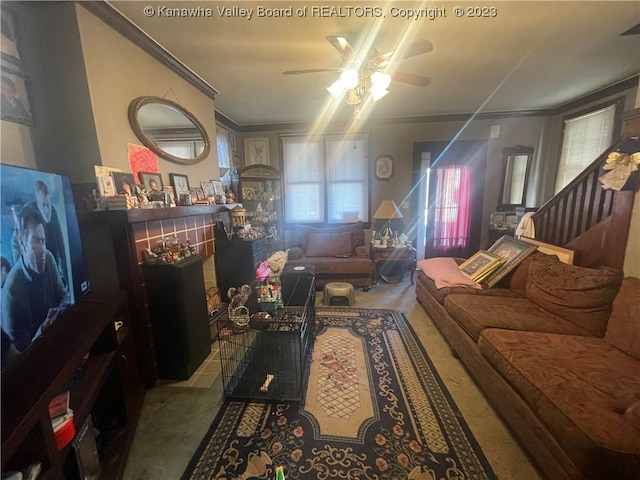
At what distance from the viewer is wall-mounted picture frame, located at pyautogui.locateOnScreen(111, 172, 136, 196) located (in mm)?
1697

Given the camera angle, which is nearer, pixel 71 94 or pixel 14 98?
pixel 14 98

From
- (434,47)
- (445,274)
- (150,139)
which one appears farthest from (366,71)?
(445,274)

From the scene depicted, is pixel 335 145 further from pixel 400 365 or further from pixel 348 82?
pixel 400 365

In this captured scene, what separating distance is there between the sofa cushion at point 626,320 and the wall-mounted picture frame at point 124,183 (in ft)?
10.3

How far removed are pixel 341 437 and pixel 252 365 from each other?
2.82ft

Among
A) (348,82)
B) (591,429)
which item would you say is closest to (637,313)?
(591,429)

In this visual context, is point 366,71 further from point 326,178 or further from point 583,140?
point 583,140

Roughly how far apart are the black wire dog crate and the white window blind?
13.4 ft

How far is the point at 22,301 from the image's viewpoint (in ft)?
3.11

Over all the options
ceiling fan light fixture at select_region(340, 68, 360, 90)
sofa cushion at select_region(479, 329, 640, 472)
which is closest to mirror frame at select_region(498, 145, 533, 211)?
sofa cushion at select_region(479, 329, 640, 472)

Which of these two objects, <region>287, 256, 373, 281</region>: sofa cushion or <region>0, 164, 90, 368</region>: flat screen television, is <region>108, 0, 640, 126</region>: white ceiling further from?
<region>287, 256, 373, 281</region>: sofa cushion

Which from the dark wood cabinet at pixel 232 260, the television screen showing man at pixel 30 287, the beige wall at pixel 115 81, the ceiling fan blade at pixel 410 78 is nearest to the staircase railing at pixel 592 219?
the ceiling fan blade at pixel 410 78

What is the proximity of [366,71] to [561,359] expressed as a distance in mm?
2201

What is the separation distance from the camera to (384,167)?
4.35m
